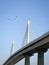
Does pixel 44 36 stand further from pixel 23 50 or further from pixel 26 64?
pixel 26 64

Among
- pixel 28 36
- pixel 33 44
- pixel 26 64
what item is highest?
pixel 28 36

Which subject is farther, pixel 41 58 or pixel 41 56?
pixel 41 56

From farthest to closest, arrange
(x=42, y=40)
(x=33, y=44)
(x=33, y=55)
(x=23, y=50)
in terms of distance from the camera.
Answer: (x=33, y=55), (x=23, y=50), (x=33, y=44), (x=42, y=40)

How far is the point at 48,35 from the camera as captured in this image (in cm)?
2828

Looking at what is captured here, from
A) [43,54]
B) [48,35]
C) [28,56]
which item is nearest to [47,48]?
[43,54]

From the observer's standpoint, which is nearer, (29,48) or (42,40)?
(42,40)

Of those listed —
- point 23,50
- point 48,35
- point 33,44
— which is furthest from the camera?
point 23,50

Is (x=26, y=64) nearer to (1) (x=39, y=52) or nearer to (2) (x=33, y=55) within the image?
(2) (x=33, y=55)

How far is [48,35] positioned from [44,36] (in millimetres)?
1162

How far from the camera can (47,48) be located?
36.5 meters

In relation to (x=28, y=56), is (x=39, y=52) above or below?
below

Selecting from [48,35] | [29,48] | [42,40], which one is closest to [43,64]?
[29,48]

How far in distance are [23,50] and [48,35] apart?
13860 mm

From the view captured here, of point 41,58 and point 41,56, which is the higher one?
point 41,56
